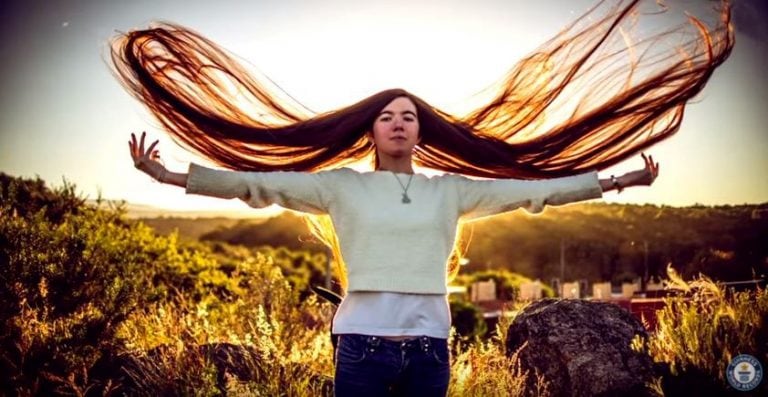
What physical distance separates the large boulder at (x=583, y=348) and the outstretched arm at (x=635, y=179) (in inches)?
136

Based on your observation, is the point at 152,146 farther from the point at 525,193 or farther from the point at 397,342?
the point at 525,193

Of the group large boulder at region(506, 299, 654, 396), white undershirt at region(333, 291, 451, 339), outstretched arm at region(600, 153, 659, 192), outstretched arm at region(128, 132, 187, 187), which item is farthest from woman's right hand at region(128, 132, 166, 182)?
large boulder at region(506, 299, 654, 396)

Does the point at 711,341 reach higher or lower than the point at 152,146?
lower

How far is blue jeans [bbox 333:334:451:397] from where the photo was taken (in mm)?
3256

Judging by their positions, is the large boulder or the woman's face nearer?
the woman's face

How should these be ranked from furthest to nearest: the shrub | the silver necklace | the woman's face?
the shrub, the woman's face, the silver necklace

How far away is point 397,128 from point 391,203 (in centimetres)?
48

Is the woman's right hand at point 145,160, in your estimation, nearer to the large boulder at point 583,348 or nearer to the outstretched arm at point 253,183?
the outstretched arm at point 253,183

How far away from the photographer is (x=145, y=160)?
337 cm

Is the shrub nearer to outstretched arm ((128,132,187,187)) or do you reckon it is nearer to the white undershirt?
the white undershirt

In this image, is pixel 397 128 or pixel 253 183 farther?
pixel 397 128

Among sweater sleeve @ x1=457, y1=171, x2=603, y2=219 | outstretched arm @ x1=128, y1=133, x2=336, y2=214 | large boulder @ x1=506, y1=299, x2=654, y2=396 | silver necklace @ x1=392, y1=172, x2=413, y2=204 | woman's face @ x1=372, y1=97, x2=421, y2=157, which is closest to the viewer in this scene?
outstretched arm @ x1=128, y1=133, x2=336, y2=214

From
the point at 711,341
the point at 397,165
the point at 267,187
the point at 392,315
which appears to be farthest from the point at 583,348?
the point at 267,187

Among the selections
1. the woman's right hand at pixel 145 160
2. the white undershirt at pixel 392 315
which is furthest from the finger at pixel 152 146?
the white undershirt at pixel 392 315
